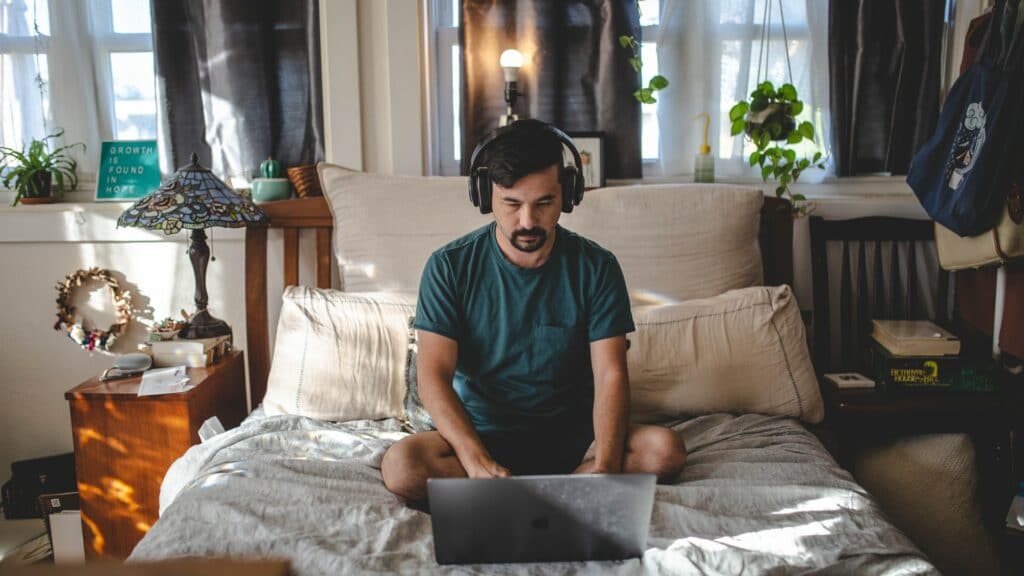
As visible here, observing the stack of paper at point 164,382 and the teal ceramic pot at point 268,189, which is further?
the teal ceramic pot at point 268,189

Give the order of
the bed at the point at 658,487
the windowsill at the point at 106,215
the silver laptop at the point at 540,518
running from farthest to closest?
1. the windowsill at the point at 106,215
2. the bed at the point at 658,487
3. the silver laptop at the point at 540,518

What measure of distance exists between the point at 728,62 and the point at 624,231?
2.66 ft

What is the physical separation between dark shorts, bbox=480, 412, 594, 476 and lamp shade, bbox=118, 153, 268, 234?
943mm

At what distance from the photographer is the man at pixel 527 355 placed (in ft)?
4.73

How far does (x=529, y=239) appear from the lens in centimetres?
142

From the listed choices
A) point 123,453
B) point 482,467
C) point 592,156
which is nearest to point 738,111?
point 592,156

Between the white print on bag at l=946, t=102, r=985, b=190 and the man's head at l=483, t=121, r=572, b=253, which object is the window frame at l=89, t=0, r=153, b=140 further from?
the white print on bag at l=946, t=102, r=985, b=190

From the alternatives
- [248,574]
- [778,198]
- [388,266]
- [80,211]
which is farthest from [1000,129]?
[80,211]

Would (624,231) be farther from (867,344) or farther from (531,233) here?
(867,344)

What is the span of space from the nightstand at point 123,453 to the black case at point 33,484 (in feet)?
2.14

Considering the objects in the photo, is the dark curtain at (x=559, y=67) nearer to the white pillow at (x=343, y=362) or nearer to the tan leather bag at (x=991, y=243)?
the white pillow at (x=343, y=362)

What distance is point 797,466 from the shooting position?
5.03ft

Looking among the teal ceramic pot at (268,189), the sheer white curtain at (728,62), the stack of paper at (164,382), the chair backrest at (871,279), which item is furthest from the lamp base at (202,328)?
the chair backrest at (871,279)

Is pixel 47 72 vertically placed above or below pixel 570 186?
above
